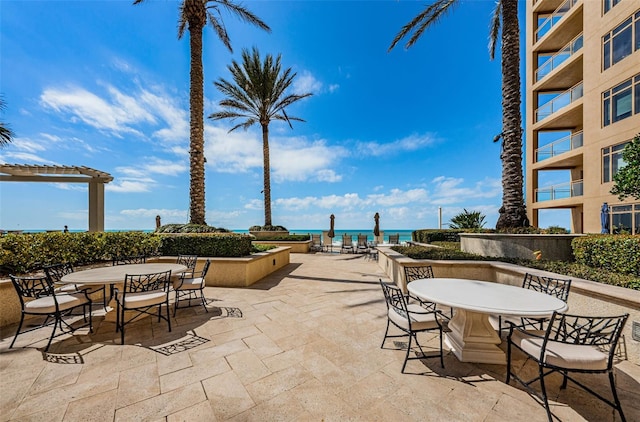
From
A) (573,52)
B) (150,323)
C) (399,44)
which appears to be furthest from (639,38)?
(150,323)

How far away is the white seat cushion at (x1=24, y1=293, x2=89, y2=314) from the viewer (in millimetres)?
3057

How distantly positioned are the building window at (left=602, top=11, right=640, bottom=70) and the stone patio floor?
1279cm

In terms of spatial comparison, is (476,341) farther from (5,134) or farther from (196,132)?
(5,134)

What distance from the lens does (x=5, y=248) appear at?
420 centimetres

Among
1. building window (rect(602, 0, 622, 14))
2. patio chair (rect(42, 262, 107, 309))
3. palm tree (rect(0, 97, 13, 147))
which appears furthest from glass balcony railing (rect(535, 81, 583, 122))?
palm tree (rect(0, 97, 13, 147))

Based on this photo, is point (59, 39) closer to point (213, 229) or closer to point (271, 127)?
point (213, 229)

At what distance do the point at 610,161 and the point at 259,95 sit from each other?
16.8 meters

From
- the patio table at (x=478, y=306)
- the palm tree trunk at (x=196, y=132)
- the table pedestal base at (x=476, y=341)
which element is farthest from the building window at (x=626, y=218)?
the palm tree trunk at (x=196, y=132)

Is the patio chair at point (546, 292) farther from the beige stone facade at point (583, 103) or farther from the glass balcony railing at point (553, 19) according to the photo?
the glass balcony railing at point (553, 19)

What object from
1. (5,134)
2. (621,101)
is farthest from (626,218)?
(5,134)

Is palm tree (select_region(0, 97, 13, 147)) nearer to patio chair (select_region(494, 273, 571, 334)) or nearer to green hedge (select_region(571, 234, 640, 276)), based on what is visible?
patio chair (select_region(494, 273, 571, 334))

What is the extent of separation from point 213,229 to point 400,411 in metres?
7.59

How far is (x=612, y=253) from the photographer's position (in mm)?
4645

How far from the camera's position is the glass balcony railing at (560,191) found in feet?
38.5
